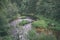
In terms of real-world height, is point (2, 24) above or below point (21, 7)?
above

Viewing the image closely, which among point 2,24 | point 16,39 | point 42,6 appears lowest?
point 42,6

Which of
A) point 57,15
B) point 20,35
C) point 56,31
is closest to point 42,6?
point 57,15

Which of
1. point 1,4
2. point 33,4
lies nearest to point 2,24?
point 1,4

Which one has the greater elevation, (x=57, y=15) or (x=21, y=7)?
(x=57, y=15)

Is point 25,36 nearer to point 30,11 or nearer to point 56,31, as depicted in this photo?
point 56,31

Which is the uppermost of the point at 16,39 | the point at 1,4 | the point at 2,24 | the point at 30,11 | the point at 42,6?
the point at 1,4

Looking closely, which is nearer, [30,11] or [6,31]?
[6,31]

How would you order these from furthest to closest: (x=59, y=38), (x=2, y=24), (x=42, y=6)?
(x=42, y=6) → (x=59, y=38) → (x=2, y=24)

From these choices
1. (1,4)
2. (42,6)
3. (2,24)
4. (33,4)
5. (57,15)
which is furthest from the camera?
(33,4)

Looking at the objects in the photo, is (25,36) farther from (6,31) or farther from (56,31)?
(56,31)
